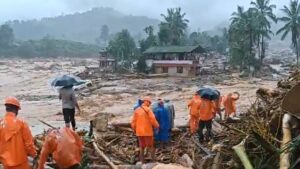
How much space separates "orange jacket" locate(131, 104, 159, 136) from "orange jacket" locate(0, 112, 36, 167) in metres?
2.61

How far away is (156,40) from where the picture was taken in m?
65.8

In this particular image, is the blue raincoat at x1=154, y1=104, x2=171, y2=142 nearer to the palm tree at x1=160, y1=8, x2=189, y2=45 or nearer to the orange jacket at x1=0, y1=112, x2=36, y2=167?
the orange jacket at x1=0, y1=112, x2=36, y2=167

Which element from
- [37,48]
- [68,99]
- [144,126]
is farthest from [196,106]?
[37,48]

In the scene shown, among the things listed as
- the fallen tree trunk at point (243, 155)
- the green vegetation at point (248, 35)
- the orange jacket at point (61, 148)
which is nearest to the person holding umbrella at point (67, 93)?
the orange jacket at point (61, 148)

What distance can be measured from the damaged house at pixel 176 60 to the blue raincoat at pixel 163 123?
41986 millimetres

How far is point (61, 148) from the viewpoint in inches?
247

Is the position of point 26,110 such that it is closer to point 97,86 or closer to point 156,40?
point 97,86

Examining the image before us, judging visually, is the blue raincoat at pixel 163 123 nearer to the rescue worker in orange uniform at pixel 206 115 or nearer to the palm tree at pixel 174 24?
the rescue worker in orange uniform at pixel 206 115

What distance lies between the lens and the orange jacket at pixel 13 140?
20.3ft

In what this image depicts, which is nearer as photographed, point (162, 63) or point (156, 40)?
point (162, 63)

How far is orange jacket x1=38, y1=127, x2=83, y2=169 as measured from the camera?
6258 mm

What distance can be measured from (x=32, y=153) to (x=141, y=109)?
2703mm

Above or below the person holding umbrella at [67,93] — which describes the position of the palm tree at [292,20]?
above

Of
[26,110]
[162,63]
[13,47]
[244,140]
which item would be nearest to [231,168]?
[244,140]
